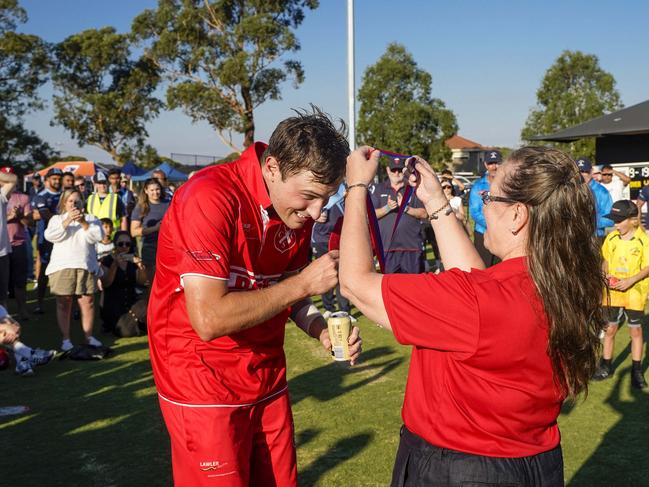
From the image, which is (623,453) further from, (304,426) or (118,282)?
(118,282)

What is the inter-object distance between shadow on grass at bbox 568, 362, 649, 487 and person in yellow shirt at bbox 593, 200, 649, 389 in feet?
1.82

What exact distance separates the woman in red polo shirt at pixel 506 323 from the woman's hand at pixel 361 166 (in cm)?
6

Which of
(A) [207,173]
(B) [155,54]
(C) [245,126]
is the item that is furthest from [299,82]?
(A) [207,173]

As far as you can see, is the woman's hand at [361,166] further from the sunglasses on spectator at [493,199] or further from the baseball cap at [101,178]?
the baseball cap at [101,178]

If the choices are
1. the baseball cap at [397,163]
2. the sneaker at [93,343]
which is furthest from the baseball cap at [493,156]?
the sneaker at [93,343]

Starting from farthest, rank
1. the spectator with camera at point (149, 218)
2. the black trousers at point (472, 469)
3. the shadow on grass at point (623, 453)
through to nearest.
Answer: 1. the spectator with camera at point (149, 218)
2. the shadow on grass at point (623, 453)
3. the black trousers at point (472, 469)

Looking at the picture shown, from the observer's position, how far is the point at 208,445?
2.35 m

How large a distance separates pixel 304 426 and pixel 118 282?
461 cm

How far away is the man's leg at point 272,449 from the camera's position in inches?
103

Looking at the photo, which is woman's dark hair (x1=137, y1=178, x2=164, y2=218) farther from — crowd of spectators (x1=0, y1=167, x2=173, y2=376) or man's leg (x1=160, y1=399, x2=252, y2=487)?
man's leg (x1=160, y1=399, x2=252, y2=487)

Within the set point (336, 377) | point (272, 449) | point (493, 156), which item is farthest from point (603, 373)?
point (272, 449)

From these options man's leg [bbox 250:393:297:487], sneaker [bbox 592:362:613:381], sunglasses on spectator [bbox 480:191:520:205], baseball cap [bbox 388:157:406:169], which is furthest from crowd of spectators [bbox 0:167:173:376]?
sunglasses on spectator [bbox 480:191:520:205]

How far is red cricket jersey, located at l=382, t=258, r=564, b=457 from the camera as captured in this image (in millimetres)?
1819

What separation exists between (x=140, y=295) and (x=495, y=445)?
8.03m
